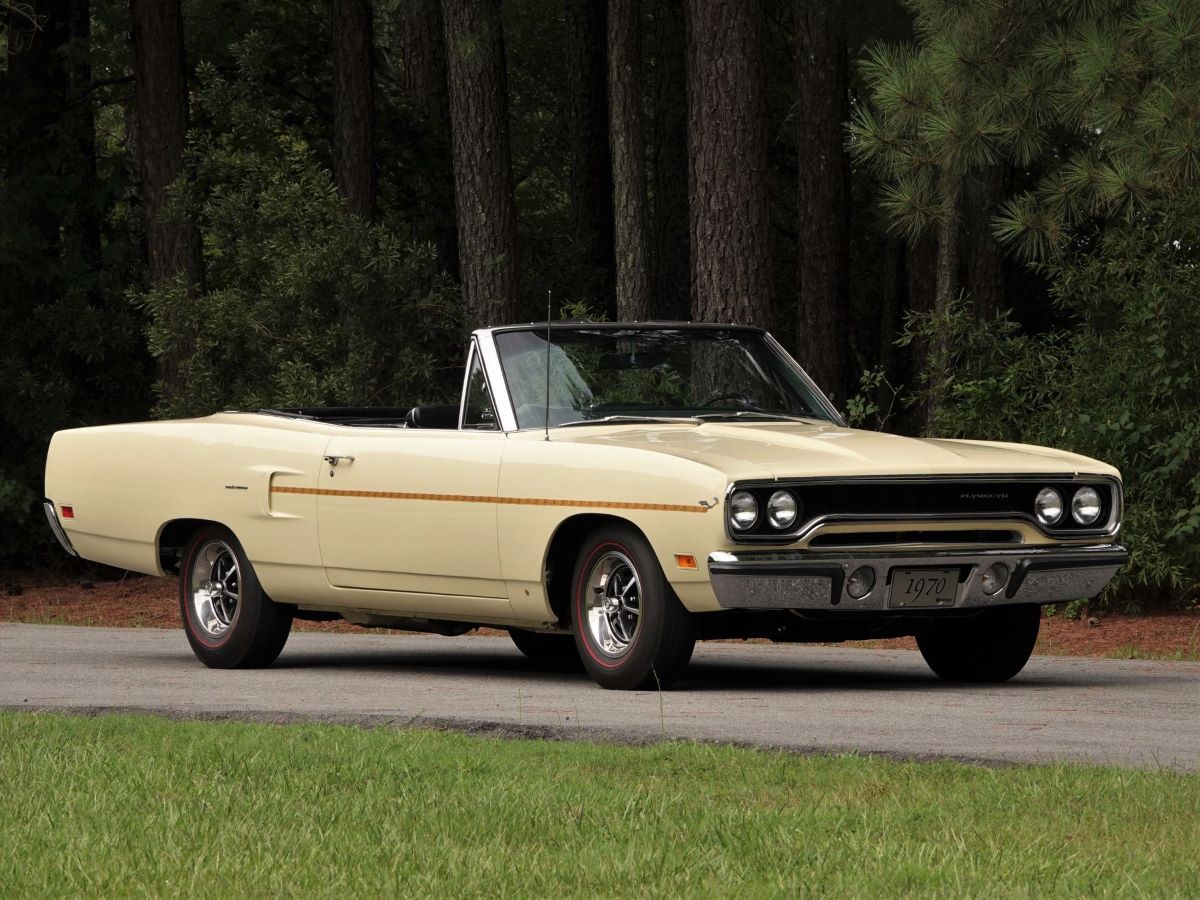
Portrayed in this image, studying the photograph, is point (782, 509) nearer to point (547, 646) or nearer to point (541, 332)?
point (541, 332)

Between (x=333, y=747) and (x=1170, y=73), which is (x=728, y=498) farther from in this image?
(x=1170, y=73)

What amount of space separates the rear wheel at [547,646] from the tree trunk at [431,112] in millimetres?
13334

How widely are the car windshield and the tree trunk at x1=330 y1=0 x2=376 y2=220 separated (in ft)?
40.2

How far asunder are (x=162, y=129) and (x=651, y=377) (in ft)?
40.6

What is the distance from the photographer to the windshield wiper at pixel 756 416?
10547 mm

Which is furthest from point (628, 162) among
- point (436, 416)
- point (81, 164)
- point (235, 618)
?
point (436, 416)

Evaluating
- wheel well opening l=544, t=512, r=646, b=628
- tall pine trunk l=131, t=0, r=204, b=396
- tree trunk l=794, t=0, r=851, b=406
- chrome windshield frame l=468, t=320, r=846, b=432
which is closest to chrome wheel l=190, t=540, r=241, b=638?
chrome windshield frame l=468, t=320, r=846, b=432

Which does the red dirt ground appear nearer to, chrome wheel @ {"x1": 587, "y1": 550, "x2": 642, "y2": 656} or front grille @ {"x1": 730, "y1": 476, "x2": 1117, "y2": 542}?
front grille @ {"x1": 730, "y1": 476, "x2": 1117, "y2": 542}

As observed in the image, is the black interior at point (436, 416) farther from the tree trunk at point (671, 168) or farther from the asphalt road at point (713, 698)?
the tree trunk at point (671, 168)

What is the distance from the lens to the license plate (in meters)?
9.20

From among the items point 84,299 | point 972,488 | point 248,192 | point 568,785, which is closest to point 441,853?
point 568,785

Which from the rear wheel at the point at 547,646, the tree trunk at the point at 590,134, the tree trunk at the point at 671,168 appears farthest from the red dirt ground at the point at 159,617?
the tree trunk at the point at 671,168

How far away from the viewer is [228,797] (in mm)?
6500

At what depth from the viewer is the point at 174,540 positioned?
12125mm
